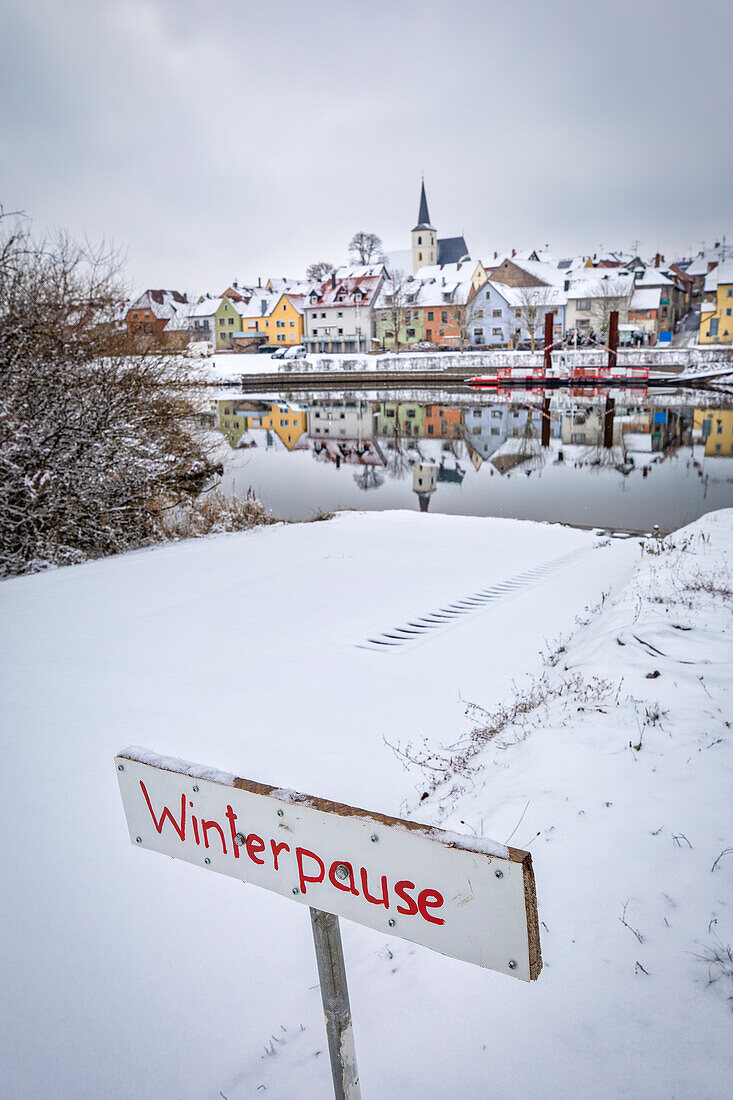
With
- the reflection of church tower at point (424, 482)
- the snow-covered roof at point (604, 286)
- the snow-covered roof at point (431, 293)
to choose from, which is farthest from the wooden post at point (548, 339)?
the reflection of church tower at point (424, 482)

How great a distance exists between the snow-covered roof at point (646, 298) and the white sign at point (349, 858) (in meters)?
79.7

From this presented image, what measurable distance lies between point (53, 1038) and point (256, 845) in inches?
74.6

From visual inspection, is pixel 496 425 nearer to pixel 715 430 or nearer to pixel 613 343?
pixel 715 430

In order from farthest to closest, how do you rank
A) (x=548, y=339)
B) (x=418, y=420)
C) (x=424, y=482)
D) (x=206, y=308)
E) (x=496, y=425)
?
1. (x=206, y=308)
2. (x=548, y=339)
3. (x=418, y=420)
4. (x=496, y=425)
5. (x=424, y=482)

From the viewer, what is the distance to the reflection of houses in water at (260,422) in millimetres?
30952

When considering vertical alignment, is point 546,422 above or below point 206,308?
below

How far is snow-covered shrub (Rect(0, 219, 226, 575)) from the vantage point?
35.6ft

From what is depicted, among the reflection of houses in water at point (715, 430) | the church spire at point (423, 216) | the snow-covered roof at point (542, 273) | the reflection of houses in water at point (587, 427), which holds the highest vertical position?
the church spire at point (423, 216)

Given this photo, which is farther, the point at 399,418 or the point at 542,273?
the point at 542,273

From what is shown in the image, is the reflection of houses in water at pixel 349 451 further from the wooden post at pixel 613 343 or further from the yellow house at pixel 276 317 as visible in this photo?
the yellow house at pixel 276 317

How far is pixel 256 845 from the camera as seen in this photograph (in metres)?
1.81

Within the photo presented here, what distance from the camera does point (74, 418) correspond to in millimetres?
11461

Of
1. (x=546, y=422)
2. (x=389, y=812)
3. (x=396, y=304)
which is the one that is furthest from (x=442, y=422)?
(x=396, y=304)

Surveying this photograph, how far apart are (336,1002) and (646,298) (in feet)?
265
